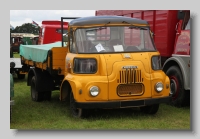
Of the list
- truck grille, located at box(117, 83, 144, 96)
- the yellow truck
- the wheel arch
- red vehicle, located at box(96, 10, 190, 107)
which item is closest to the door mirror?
red vehicle, located at box(96, 10, 190, 107)

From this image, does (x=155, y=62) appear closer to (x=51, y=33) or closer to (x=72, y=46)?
(x=72, y=46)

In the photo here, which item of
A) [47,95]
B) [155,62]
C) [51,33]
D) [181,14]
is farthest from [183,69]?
[51,33]

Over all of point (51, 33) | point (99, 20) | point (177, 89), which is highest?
point (51, 33)

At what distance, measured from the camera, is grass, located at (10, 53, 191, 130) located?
6.68m

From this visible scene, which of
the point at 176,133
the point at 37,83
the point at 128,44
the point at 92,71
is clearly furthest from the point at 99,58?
the point at 37,83

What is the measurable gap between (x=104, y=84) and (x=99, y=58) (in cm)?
52

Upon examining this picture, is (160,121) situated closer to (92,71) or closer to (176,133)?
(176,133)

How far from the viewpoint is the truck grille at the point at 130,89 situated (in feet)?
22.3

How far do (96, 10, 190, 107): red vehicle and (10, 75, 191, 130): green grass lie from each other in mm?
426

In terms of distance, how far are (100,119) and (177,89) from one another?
2.29 m

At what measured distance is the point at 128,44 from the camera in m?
7.21

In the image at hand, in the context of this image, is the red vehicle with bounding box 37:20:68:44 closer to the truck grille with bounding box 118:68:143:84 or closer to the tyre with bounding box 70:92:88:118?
the tyre with bounding box 70:92:88:118

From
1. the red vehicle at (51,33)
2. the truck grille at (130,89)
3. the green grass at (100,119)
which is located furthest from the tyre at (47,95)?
the red vehicle at (51,33)

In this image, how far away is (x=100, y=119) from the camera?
714cm
